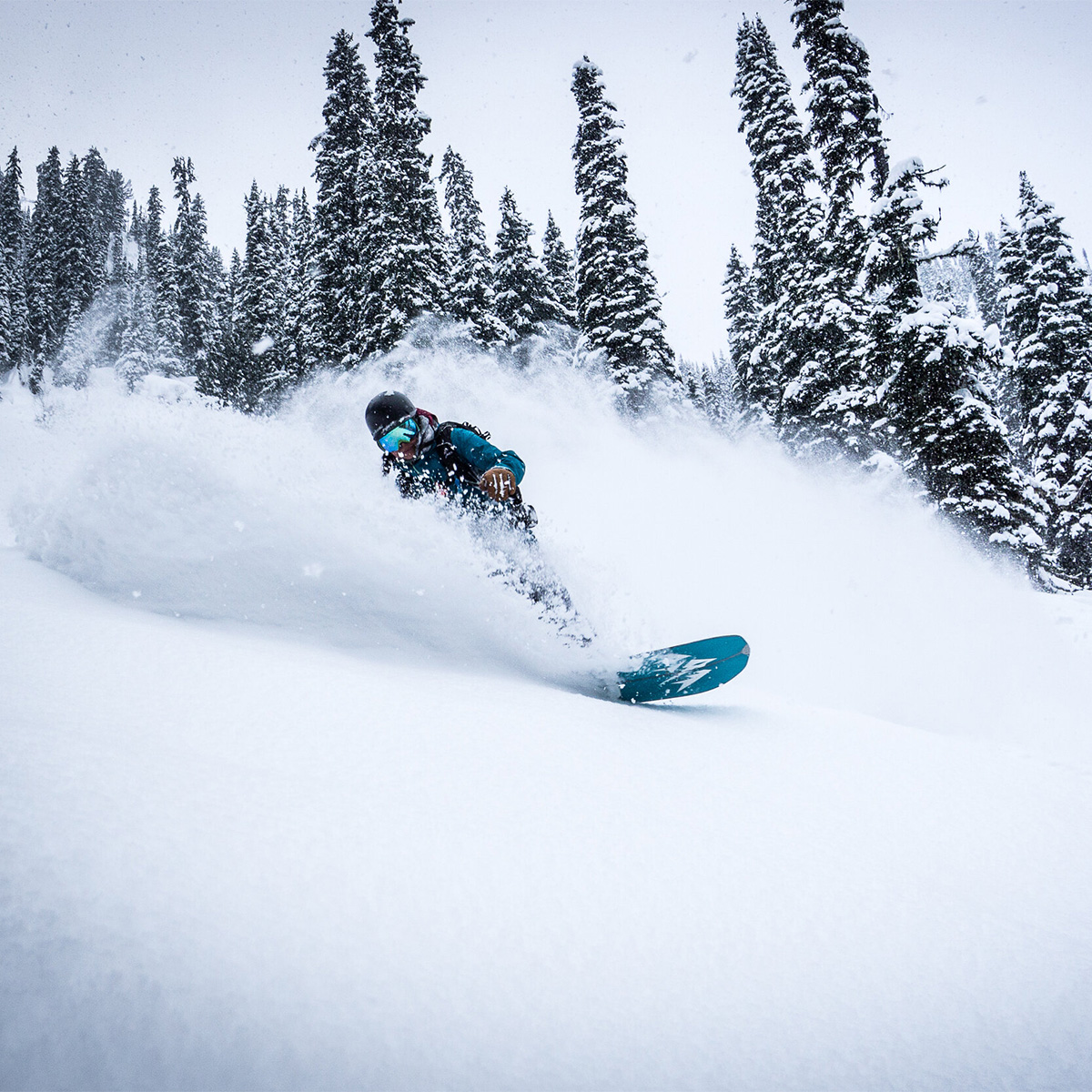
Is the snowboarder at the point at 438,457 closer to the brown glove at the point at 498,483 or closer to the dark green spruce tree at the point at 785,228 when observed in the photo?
the brown glove at the point at 498,483

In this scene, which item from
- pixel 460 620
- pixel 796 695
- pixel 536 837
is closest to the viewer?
pixel 536 837

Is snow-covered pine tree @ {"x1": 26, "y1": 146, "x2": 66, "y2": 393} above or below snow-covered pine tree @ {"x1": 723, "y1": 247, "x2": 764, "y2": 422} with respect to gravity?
above

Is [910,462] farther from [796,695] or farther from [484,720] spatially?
[484,720]

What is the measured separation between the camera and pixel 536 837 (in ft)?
5.73

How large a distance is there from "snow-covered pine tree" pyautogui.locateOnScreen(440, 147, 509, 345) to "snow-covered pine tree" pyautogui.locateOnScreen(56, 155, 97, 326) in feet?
114

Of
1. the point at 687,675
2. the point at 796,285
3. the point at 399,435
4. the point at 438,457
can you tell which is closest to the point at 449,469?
the point at 438,457

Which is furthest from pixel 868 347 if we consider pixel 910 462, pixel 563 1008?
pixel 563 1008

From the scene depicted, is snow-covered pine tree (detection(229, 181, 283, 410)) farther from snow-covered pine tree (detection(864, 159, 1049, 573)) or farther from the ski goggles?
the ski goggles

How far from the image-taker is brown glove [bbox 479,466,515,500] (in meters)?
4.60

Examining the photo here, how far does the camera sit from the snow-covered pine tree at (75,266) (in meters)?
45.9

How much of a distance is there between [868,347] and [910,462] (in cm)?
Answer: 277

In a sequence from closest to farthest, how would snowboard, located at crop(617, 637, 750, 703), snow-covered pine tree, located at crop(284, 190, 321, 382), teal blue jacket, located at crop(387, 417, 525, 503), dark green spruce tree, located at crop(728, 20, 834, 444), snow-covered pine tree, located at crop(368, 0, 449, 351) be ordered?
snowboard, located at crop(617, 637, 750, 703), teal blue jacket, located at crop(387, 417, 525, 503), dark green spruce tree, located at crop(728, 20, 834, 444), snow-covered pine tree, located at crop(368, 0, 449, 351), snow-covered pine tree, located at crop(284, 190, 321, 382)

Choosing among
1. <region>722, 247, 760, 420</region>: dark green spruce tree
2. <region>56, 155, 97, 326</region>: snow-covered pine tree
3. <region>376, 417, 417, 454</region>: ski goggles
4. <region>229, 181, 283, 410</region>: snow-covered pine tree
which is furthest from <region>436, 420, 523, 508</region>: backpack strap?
<region>56, 155, 97, 326</region>: snow-covered pine tree

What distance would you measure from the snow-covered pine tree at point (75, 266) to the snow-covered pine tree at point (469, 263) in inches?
1363
